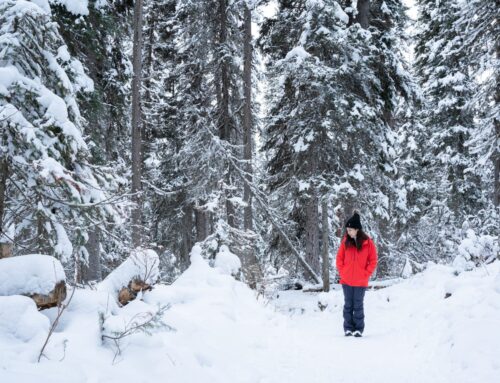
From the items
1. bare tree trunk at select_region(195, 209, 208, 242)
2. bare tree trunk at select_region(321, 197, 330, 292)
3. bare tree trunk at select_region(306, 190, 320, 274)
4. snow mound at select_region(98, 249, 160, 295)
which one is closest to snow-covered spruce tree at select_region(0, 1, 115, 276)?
snow mound at select_region(98, 249, 160, 295)

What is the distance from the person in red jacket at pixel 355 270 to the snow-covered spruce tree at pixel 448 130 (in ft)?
45.3

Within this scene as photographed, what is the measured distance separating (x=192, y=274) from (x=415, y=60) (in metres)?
22.6

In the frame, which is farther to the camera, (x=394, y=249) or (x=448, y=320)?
(x=394, y=249)

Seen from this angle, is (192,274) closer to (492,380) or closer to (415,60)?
(492,380)

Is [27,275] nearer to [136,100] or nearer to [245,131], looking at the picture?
[136,100]

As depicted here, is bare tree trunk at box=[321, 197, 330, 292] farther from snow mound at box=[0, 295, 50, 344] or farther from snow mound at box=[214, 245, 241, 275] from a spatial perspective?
snow mound at box=[0, 295, 50, 344]

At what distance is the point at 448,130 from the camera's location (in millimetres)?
20312

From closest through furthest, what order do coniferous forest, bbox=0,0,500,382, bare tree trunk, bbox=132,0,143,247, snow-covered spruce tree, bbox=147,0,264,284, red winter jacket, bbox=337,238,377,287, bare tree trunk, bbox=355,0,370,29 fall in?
coniferous forest, bbox=0,0,500,382, red winter jacket, bbox=337,238,377,287, bare tree trunk, bbox=132,0,143,247, bare tree trunk, bbox=355,0,370,29, snow-covered spruce tree, bbox=147,0,264,284

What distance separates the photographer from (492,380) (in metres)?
3.89

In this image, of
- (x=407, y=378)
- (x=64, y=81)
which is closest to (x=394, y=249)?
(x=407, y=378)

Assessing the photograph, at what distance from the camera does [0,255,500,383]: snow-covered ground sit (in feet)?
10.1

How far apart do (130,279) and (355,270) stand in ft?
13.3

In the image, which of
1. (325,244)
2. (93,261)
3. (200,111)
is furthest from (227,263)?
(200,111)

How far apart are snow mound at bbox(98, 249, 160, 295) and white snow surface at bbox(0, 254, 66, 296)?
1299mm
